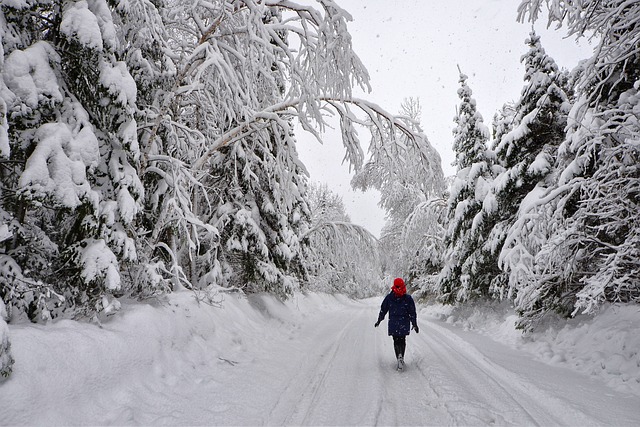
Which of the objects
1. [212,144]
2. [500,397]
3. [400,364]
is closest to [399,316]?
[400,364]

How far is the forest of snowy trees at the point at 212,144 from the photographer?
13.6 feet

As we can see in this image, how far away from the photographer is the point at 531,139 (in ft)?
38.1

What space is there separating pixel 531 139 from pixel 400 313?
27.8 ft

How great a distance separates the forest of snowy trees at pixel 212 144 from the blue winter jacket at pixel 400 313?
2387mm

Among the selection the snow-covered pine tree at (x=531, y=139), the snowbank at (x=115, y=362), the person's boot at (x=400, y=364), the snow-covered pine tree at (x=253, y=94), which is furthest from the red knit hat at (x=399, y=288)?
the snow-covered pine tree at (x=531, y=139)

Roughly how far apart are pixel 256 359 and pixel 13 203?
4.86 meters

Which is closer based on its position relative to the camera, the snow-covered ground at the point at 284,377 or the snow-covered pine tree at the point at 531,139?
the snow-covered ground at the point at 284,377

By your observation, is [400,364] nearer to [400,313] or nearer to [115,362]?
[400,313]

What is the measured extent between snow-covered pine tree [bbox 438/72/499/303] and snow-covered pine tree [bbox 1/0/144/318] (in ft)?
41.4

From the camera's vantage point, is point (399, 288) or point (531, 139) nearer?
point (399, 288)

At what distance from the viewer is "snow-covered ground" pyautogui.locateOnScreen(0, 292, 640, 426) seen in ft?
12.3

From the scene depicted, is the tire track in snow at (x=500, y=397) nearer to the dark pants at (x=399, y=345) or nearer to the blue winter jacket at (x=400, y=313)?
the dark pants at (x=399, y=345)

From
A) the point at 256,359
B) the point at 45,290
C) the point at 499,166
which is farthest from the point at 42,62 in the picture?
the point at 499,166

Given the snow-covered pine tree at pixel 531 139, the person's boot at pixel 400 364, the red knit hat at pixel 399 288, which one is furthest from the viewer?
the snow-covered pine tree at pixel 531 139
